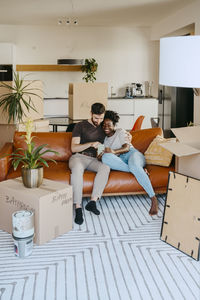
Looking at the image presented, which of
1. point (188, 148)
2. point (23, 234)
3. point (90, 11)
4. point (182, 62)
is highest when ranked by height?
point (90, 11)

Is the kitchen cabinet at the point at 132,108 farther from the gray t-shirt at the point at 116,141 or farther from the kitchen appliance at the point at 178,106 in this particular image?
the gray t-shirt at the point at 116,141

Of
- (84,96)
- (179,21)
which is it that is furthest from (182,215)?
(179,21)

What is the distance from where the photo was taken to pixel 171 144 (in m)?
2.85

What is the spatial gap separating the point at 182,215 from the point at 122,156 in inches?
48.8

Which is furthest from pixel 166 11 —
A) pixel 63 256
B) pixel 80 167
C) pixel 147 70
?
pixel 63 256

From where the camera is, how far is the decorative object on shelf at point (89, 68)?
362 inches

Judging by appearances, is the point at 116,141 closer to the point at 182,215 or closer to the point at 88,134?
the point at 88,134

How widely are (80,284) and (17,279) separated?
0.42 metres

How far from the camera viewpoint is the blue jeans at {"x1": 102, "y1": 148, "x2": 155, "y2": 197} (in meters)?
3.62

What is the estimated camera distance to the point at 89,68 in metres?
9.23

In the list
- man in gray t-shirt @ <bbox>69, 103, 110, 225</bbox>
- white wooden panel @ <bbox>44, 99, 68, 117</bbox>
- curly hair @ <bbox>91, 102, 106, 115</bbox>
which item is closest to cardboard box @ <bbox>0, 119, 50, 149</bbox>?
man in gray t-shirt @ <bbox>69, 103, 110, 225</bbox>

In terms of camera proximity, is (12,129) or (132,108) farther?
(132,108)

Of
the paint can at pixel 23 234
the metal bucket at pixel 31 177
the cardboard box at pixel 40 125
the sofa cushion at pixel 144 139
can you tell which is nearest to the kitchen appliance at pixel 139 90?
the cardboard box at pixel 40 125

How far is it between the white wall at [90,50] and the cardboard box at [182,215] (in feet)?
22.9
